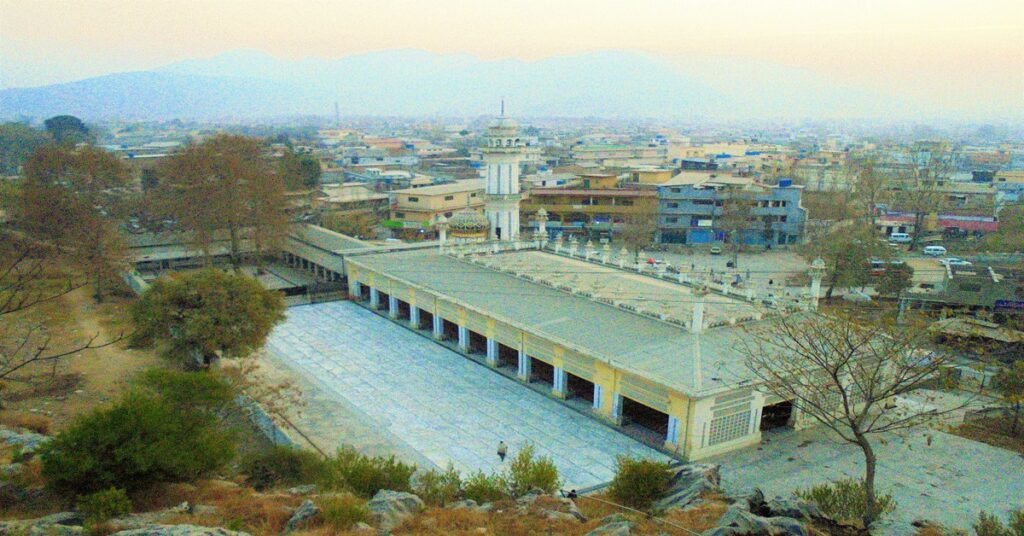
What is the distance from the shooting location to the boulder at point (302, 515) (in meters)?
9.64

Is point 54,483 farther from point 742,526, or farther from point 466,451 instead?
point 742,526

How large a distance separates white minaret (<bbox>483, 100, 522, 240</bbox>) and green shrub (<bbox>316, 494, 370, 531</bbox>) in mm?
21976

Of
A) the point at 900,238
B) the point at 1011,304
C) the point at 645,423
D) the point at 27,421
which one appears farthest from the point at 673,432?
the point at 900,238

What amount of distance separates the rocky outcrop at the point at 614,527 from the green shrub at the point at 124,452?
21.4 feet

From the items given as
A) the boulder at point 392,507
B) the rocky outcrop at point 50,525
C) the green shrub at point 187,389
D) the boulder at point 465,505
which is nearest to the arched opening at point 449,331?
the green shrub at point 187,389

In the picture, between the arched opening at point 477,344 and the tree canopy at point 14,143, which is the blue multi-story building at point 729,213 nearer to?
the arched opening at point 477,344

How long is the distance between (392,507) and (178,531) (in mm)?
3040

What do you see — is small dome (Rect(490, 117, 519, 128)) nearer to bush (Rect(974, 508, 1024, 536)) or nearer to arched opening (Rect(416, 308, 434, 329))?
arched opening (Rect(416, 308, 434, 329))

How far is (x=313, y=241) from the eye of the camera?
118 feet

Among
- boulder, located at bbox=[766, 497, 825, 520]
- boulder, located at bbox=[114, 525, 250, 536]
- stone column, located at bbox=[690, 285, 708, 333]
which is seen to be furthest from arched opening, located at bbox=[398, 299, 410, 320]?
boulder, located at bbox=[766, 497, 825, 520]

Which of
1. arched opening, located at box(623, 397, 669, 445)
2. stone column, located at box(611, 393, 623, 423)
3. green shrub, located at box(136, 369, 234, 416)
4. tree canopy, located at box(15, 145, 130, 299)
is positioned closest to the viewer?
green shrub, located at box(136, 369, 234, 416)

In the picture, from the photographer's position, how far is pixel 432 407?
1780 centimetres

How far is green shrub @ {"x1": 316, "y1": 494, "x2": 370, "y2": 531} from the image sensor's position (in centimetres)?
941

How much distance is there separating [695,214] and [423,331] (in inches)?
1107
